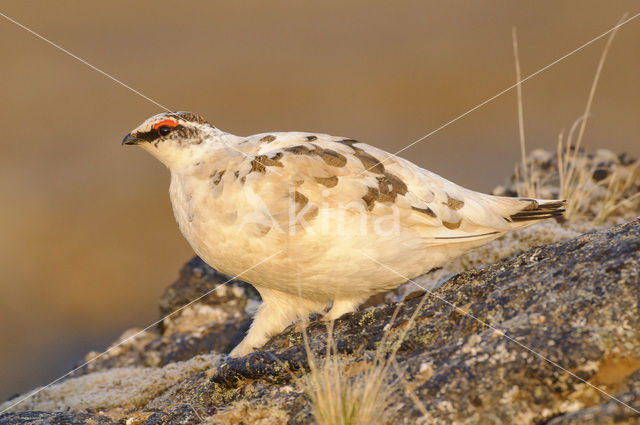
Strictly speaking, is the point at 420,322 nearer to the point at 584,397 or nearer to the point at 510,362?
the point at 510,362

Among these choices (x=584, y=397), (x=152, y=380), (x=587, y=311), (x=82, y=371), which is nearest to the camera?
(x=584, y=397)

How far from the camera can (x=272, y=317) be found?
4586 mm

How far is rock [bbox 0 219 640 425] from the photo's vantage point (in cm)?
267

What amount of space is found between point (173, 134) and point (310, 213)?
1.22 m

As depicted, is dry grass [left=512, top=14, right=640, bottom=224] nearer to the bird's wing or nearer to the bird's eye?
the bird's wing

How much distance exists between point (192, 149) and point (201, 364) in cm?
189

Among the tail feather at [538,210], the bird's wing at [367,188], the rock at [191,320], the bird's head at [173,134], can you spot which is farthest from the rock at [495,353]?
the rock at [191,320]

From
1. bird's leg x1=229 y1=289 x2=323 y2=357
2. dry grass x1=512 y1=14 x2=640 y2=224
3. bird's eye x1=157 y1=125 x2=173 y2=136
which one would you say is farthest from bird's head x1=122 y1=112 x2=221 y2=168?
dry grass x1=512 y1=14 x2=640 y2=224

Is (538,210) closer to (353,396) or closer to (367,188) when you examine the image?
(367,188)

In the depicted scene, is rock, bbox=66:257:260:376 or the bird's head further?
rock, bbox=66:257:260:376

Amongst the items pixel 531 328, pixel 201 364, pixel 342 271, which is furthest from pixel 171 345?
pixel 531 328

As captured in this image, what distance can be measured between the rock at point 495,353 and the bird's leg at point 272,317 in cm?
39

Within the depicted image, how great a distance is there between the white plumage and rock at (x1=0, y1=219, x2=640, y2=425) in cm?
29

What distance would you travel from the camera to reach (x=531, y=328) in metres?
2.94
